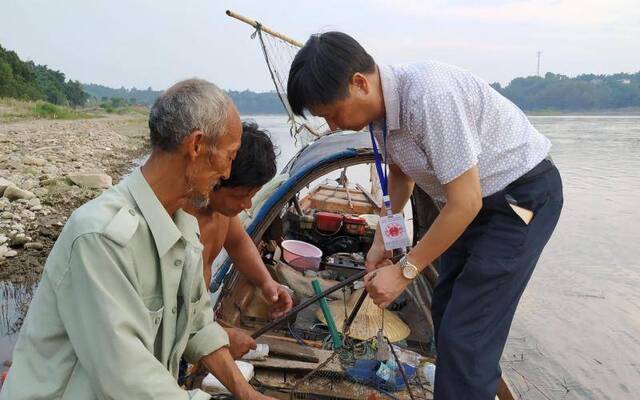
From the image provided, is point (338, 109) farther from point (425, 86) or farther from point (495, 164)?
point (495, 164)

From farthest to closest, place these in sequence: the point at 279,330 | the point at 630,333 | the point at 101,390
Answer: the point at 630,333
the point at 279,330
the point at 101,390

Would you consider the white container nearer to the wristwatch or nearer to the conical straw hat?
the conical straw hat

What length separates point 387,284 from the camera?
2072 mm

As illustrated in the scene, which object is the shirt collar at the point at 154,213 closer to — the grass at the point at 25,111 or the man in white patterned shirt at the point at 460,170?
the man in white patterned shirt at the point at 460,170

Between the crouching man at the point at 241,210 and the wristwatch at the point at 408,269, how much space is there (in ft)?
2.61

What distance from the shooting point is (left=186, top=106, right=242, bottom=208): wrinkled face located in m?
1.46

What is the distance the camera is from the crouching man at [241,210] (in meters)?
2.38

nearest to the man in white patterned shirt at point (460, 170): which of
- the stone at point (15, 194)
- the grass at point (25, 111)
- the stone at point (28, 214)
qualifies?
the stone at point (28, 214)

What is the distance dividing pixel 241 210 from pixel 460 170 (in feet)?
3.97

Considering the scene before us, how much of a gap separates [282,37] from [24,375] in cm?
1212

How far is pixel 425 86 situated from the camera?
5.96 ft

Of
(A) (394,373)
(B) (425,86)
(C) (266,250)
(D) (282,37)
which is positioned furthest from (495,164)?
(D) (282,37)

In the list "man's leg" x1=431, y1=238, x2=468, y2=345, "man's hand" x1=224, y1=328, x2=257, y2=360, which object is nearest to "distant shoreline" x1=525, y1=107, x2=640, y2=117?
"man's leg" x1=431, y1=238, x2=468, y2=345

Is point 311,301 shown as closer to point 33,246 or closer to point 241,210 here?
point 241,210
